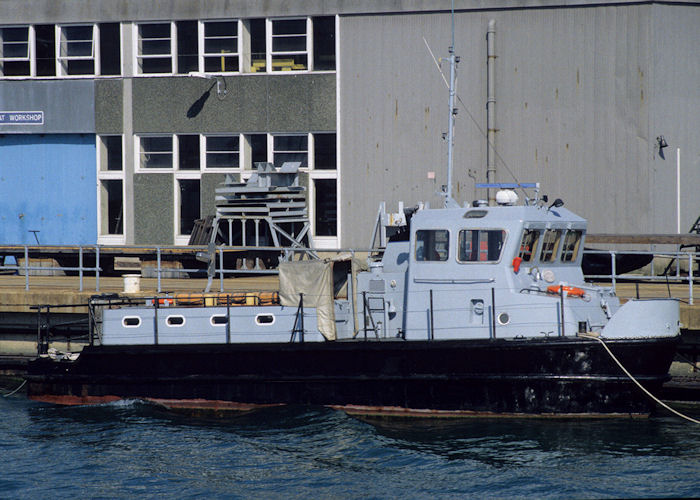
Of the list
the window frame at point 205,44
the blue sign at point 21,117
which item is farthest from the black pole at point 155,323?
the blue sign at point 21,117

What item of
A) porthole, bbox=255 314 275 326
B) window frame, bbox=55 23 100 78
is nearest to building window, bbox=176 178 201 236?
window frame, bbox=55 23 100 78

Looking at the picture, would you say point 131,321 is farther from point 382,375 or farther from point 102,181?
point 102,181

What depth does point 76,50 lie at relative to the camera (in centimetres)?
2362

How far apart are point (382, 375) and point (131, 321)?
4.52m

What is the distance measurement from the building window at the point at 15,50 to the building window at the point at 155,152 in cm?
375

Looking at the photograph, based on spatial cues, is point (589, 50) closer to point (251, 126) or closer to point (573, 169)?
point (573, 169)

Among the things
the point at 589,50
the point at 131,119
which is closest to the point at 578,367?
the point at 589,50

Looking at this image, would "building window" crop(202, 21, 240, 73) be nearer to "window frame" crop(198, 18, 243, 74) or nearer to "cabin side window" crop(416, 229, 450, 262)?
"window frame" crop(198, 18, 243, 74)

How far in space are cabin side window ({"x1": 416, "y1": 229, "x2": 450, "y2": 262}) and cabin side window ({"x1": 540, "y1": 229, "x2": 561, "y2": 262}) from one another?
5.14 feet

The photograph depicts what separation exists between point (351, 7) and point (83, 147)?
7.97 metres

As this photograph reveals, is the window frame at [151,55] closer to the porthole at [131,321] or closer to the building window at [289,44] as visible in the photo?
the building window at [289,44]

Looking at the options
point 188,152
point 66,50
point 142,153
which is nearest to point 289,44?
point 188,152

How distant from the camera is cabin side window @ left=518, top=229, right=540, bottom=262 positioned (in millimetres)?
13977

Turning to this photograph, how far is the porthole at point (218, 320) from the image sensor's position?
49.3ft
